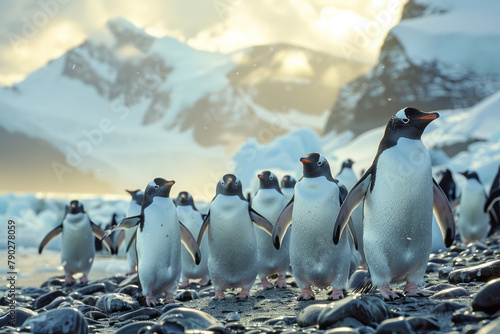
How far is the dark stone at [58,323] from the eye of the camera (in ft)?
8.63

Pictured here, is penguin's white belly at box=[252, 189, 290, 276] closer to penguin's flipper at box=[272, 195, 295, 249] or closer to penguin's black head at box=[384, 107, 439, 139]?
penguin's flipper at box=[272, 195, 295, 249]

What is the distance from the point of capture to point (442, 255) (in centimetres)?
580

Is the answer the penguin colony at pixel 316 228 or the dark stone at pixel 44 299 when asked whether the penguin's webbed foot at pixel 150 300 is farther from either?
the dark stone at pixel 44 299

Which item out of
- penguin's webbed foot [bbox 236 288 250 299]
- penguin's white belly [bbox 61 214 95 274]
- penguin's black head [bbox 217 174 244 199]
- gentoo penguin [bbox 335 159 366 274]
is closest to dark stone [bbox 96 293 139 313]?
penguin's webbed foot [bbox 236 288 250 299]

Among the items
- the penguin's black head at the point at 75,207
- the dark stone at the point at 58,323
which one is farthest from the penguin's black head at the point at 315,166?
the penguin's black head at the point at 75,207

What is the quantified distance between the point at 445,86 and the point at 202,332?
63.8 m

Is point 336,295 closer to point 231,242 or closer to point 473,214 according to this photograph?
point 231,242

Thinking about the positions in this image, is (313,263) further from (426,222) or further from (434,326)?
(434,326)

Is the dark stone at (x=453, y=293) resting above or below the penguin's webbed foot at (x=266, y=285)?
above

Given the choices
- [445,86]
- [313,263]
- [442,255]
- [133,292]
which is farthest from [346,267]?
[445,86]

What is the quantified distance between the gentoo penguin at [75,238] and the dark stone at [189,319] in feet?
15.0

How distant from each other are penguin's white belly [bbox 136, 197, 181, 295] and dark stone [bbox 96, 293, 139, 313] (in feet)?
0.53

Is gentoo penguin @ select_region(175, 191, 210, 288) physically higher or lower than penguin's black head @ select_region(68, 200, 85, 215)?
lower

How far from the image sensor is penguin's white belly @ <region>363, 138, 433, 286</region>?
10.3 ft
